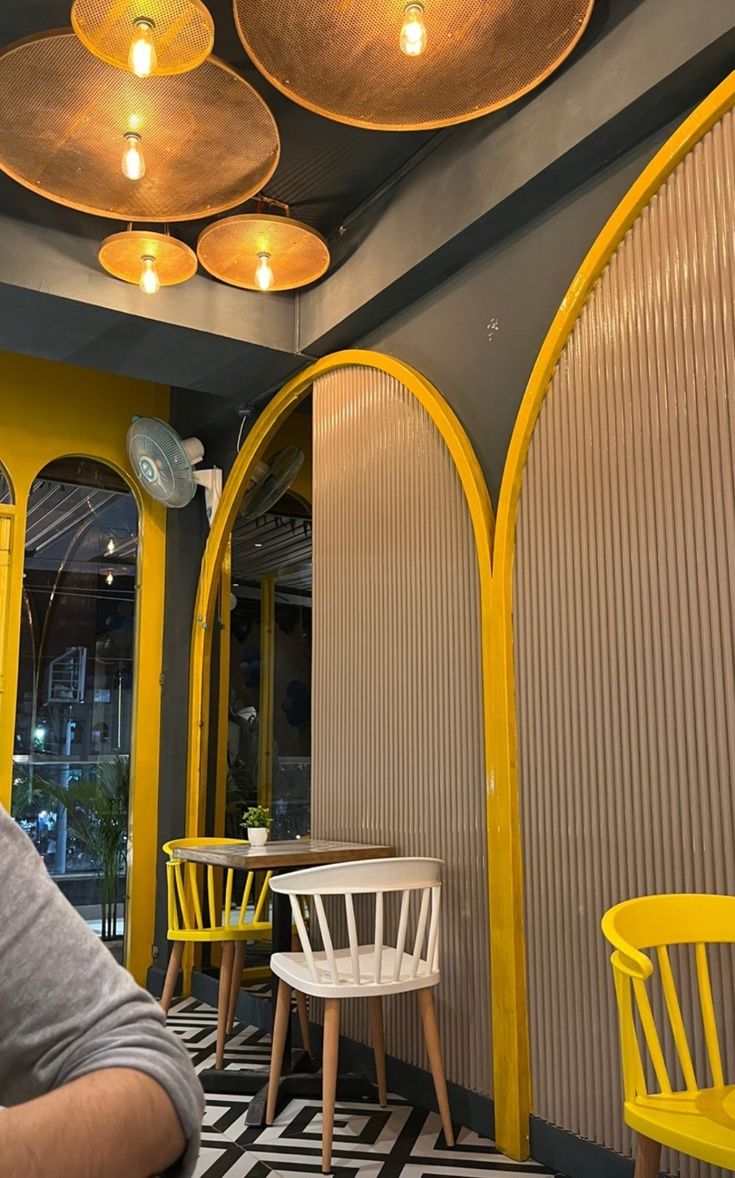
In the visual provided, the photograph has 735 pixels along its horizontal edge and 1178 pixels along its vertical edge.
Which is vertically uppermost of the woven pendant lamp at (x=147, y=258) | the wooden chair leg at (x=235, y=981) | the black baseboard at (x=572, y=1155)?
the woven pendant lamp at (x=147, y=258)

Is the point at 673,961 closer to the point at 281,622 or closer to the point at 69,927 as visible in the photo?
the point at 69,927

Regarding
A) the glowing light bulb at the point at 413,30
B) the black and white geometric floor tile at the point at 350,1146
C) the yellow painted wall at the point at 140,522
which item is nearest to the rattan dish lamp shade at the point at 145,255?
the glowing light bulb at the point at 413,30

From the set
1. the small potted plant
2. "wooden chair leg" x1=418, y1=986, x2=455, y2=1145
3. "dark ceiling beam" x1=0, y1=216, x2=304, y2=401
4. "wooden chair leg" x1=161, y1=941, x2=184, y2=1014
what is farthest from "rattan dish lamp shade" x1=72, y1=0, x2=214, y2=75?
"wooden chair leg" x1=161, y1=941, x2=184, y2=1014

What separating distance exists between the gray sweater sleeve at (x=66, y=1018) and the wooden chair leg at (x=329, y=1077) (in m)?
2.38

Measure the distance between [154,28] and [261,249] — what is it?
4.21 ft

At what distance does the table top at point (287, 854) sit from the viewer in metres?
3.36

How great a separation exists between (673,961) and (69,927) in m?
2.12

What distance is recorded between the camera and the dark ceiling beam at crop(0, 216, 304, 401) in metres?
3.95

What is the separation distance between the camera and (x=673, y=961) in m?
2.48

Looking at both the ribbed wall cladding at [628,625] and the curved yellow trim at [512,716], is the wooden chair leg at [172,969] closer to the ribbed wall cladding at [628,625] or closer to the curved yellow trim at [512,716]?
the curved yellow trim at [512,716]

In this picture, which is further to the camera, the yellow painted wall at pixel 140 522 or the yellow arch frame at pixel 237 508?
the yellow painted wall at pixel 140 522

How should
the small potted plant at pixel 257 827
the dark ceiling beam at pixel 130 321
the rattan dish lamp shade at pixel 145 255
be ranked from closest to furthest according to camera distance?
the rattan dish lamp shade at pixel 145 255 < the small potted plant at pixel 257 827 < the dark ceiling beam at pixel 130 321

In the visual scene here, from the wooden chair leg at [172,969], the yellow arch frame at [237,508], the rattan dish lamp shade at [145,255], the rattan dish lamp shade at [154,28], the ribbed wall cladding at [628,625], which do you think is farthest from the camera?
the wooden chair leg at [172,969]

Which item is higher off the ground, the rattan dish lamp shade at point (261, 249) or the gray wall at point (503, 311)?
the rattan dish lamp shade at point (261, 249)
